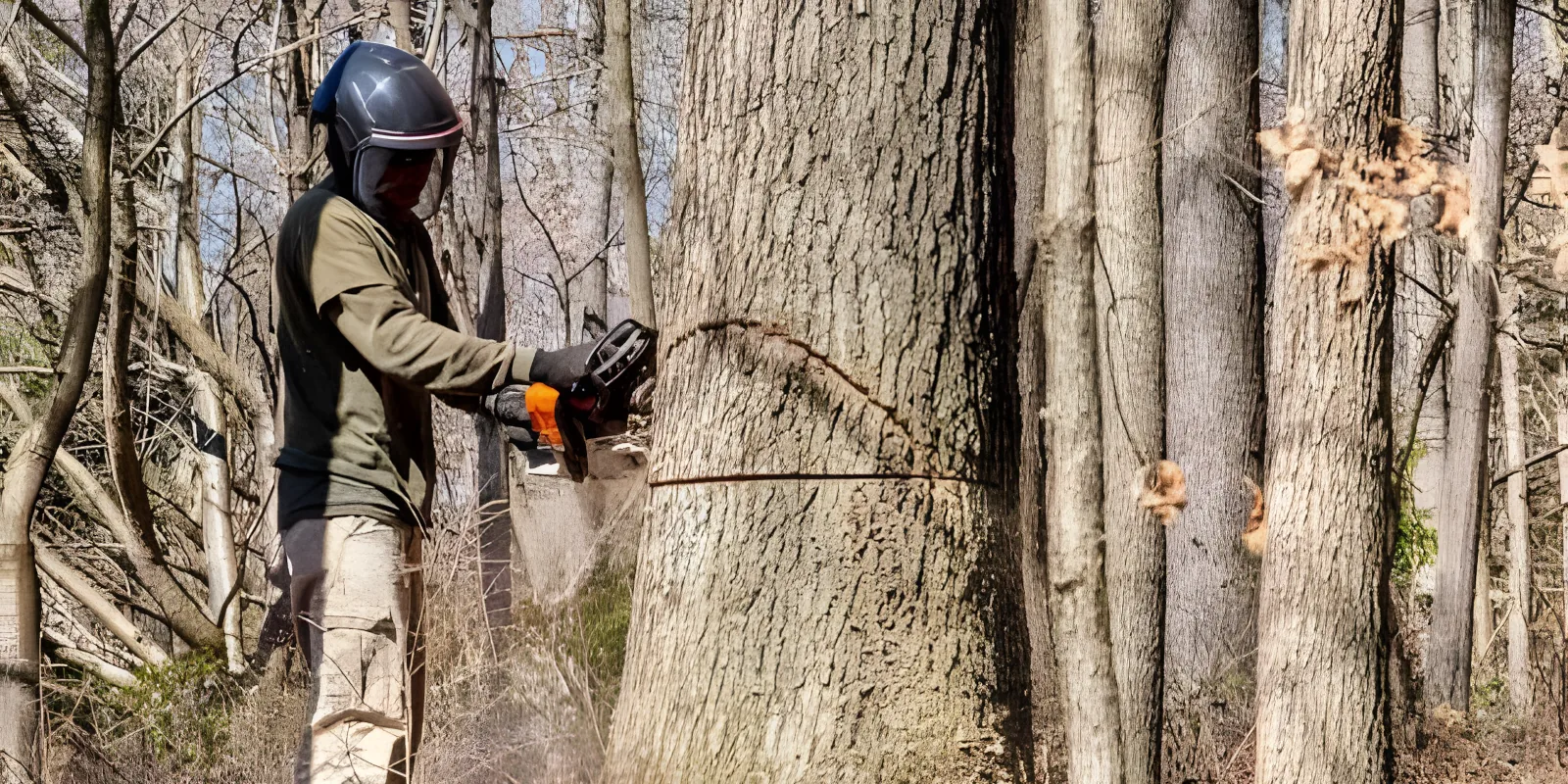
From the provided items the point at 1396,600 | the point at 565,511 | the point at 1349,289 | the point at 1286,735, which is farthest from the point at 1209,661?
the point at 1396,600

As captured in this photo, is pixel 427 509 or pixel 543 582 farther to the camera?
pixel 543 582

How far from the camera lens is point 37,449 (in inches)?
182

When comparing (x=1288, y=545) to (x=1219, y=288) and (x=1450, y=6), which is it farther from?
(x=1450, y=6)

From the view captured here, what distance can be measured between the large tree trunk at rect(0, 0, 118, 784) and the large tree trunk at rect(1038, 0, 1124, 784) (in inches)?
137

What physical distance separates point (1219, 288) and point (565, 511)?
182 inches

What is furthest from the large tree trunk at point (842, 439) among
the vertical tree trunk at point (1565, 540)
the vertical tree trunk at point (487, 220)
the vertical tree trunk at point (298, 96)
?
the vertical tree trunk at point (1565, 540)

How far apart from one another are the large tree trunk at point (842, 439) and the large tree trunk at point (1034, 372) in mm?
3421

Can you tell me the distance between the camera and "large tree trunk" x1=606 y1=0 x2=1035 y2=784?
2.35 metres

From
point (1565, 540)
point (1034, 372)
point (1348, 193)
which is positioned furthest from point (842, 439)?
point (1565, 540)

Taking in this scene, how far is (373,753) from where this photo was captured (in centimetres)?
303

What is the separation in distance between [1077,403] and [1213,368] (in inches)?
157

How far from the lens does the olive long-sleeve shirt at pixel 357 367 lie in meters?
2.90

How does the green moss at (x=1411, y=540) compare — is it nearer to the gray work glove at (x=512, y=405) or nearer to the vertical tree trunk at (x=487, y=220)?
the vertical tree trunk at (x=487, y=220)

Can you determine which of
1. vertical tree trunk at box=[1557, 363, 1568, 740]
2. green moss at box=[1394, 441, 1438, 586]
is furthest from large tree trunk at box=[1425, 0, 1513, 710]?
green moss at box=[1394, 441, 1438, 586]
